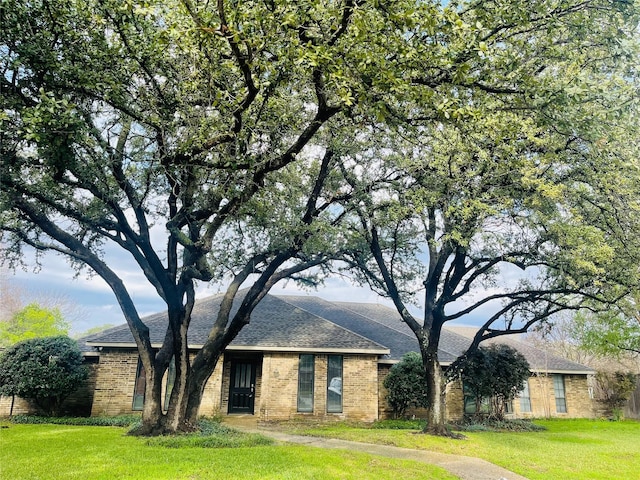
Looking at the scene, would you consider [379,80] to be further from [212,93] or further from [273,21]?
[212,93]

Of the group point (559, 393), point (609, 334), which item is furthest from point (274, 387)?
point (609, 334)

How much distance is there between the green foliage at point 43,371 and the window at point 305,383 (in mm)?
8001

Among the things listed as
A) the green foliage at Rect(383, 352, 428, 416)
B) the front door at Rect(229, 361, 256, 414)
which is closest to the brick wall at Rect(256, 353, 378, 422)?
the green foliage at Rect(383, 352, 428, 416)

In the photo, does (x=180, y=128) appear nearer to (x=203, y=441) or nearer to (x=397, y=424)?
(x=203, y=441)

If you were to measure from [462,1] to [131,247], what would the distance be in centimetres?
960

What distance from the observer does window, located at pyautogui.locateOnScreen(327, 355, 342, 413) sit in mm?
17312

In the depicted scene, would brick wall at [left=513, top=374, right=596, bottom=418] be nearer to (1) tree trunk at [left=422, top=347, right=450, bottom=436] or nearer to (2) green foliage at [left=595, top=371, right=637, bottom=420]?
(2) green foliage at [left=595, top=371, right=637, bottom=420]

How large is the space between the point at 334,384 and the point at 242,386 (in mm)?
4199

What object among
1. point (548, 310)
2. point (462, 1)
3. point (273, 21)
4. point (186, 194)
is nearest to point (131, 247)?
point (186, 194)

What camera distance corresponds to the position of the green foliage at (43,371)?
14992 mm

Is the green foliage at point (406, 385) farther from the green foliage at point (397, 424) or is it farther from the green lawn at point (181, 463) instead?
the green lawn at point (181, 463)

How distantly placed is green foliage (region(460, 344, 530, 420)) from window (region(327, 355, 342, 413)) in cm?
512

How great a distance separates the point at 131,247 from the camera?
1165cm

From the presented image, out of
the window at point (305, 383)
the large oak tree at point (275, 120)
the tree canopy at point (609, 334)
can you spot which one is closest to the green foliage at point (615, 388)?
the tree canopy at point (609, 334)
